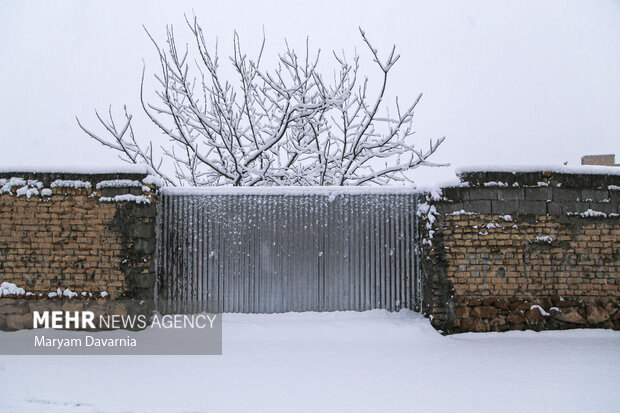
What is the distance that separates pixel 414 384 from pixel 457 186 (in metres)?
2.76

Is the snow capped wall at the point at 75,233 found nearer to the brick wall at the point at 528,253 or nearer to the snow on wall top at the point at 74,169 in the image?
the snow on wall top at the point at 74,169

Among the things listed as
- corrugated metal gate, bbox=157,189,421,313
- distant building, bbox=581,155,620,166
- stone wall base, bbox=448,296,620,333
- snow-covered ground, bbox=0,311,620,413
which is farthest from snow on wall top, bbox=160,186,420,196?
distant building, bbox=581,155,620,166

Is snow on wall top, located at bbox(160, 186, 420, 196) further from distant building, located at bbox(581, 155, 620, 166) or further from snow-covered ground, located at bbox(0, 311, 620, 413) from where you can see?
distant building, located at bbox(581, 155, 620, 166)

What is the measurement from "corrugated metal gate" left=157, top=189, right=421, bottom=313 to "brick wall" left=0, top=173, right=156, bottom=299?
0.43 meters

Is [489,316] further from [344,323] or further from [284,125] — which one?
[284,125]

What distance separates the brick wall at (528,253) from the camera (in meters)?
5.09

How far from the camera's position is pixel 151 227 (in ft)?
17.2

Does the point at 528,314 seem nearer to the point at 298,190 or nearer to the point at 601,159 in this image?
the point at 298,190

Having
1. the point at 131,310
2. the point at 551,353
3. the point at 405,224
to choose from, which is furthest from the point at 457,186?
the point at 131,310

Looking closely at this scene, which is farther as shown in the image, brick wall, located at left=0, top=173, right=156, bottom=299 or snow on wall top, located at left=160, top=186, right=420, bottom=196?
snow on wall top, located at left=160, top=186, right=420, bottom=196

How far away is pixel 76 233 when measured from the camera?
5148 mm

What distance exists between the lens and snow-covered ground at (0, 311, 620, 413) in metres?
3.28

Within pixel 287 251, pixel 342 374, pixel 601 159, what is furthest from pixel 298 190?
pixel 601 159

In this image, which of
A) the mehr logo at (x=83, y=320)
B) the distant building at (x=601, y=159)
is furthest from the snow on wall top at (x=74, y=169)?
the distant building at (x=601, y=159)
